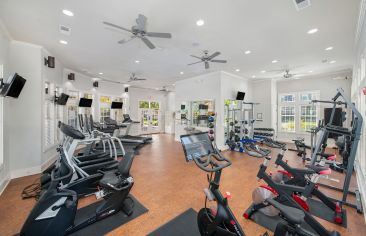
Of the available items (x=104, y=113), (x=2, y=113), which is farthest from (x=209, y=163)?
(x=104, y=113)

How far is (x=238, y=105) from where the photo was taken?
313 inches

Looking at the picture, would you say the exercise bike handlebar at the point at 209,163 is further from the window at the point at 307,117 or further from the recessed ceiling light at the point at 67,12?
the window at the point at 307,117

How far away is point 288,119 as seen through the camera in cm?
875

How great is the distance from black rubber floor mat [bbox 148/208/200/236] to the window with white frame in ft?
27.5

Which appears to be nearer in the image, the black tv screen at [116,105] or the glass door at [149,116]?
the black tv screen at [116,105]

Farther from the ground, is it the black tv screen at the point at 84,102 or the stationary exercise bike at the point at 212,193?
the black tv screen at the point at 84,102

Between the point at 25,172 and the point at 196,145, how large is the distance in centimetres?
487

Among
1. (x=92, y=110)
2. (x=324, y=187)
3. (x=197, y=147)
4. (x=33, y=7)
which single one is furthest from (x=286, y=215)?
(x=92, y=110)

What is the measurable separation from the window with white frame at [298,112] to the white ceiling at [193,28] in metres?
2.60

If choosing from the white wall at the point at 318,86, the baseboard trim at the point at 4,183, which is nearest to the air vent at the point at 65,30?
the baseboard trim at the point at 4,183

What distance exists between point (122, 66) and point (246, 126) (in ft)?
21.2

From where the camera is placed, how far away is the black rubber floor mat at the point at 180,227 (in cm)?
217

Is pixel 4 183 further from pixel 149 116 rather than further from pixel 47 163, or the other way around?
pixel 149 116

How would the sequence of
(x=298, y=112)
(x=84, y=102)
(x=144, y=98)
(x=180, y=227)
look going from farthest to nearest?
(x=144, y=98), (x=298, y=112), (x=84, y=102), (x=180, y=227)
